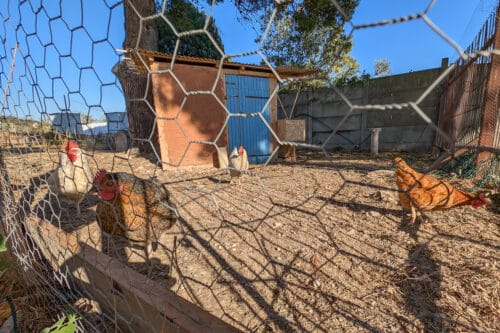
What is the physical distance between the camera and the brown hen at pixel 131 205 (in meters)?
1.14

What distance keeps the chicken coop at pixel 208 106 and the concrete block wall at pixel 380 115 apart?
151 cm

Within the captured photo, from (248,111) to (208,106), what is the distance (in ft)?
3.38

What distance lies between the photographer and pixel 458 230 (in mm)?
1705

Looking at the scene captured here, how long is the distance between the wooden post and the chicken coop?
7.10 ft

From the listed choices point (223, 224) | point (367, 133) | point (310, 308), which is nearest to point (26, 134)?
point (223, 224)

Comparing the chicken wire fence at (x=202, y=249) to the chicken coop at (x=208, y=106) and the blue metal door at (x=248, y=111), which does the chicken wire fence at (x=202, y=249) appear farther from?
the blue metal door at (x=248, y=111)

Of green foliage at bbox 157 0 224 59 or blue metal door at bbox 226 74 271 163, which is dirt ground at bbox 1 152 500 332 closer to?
blue metal door at bbox 226 74 271 163

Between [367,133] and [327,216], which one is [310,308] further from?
[367,133]

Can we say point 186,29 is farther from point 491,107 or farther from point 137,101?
point 137,101

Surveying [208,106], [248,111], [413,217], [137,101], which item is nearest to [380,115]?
[248,111]

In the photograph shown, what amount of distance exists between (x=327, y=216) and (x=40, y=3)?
215cm

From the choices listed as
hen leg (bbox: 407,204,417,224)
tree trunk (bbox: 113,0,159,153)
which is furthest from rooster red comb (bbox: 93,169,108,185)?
hen leg (bbox: 407,204,417,224)

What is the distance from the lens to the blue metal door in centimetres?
475

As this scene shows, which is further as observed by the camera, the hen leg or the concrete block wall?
the concrete block wall
